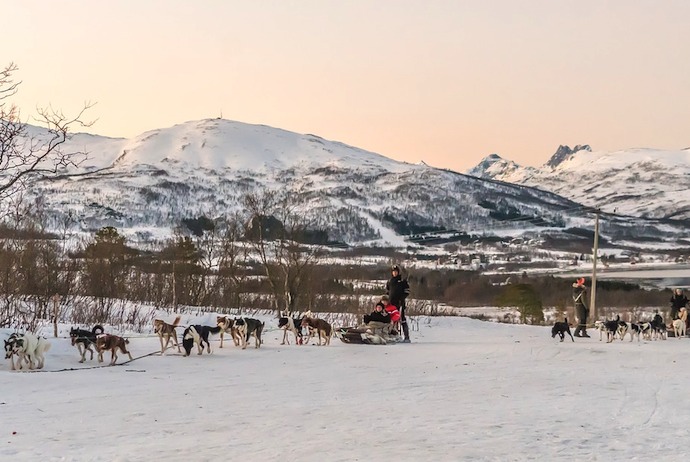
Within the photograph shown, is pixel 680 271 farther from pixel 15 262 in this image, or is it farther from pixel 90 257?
pixel 15 262

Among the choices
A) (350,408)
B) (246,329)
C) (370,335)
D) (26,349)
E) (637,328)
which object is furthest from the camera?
(637,328)

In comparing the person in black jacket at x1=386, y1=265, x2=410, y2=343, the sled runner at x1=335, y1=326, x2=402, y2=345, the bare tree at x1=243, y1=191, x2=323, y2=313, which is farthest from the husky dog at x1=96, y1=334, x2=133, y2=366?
the bare tree at x1=243, y1=191, x2=323, y2=313

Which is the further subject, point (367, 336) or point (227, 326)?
point (367, 336)

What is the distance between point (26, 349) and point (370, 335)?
9358 millimetres

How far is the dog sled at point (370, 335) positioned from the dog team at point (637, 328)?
188 inches

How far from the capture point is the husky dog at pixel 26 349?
1402 cm

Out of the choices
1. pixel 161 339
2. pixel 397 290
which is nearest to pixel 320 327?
pixel 397 290

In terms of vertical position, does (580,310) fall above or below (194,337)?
above

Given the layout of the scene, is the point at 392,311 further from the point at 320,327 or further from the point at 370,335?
the point at 320,327

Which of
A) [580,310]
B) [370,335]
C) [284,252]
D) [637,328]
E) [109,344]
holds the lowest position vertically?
[109,344]

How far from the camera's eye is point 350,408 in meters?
10.2

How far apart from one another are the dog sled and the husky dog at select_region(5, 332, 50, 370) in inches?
344

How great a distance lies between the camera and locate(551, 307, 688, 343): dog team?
2239 cm

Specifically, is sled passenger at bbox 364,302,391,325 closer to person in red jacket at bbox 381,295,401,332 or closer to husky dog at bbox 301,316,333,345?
person in red jacket at bbox 381,295,401,332
